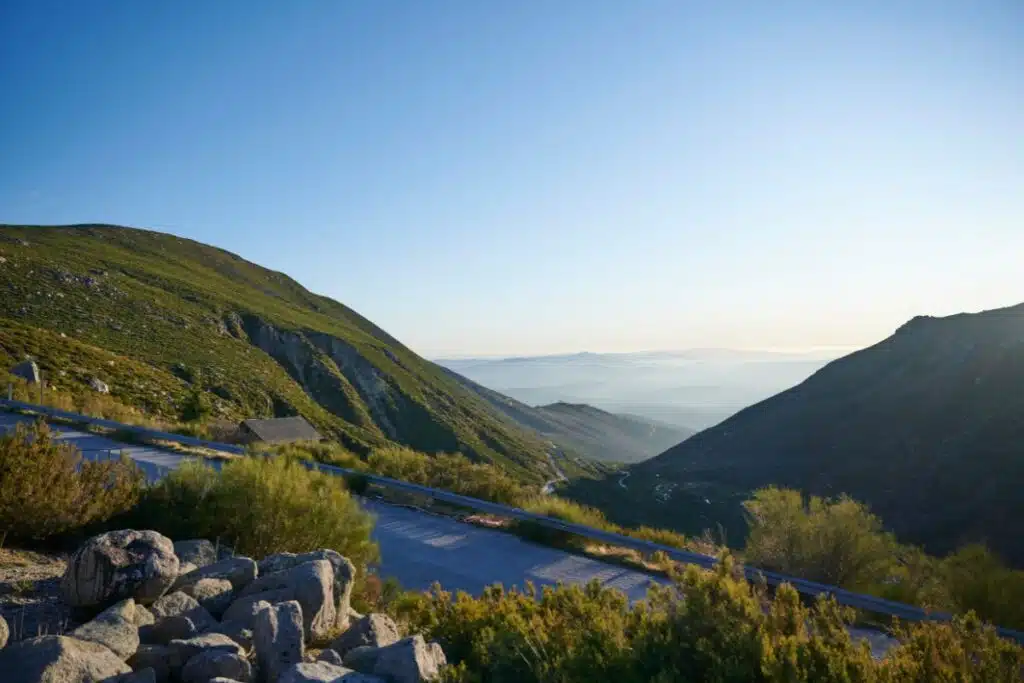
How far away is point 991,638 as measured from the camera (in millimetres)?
3357

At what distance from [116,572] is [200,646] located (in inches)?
44.4

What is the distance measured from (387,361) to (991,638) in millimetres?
106829

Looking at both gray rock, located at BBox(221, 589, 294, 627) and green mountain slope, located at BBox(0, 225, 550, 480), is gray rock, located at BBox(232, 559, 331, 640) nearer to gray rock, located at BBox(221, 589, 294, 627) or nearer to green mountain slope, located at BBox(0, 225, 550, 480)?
gray rock, located at BBox(221, 589, 294, 627)

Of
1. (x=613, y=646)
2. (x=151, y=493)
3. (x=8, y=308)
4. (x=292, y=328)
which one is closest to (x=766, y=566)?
(x=613, y=646)

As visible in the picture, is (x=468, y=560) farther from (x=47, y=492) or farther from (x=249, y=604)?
(x=47, y=492)

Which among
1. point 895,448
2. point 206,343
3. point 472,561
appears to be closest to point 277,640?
point 472,561

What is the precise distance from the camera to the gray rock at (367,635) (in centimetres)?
440

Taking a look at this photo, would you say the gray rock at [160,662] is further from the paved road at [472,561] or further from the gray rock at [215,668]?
the paved road at [472,561]

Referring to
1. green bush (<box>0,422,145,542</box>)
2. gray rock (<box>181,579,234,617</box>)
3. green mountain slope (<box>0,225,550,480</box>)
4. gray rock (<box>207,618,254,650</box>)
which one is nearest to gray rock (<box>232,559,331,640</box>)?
gray rock (<box>181,579,234,617</box>)

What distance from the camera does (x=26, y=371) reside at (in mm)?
27797

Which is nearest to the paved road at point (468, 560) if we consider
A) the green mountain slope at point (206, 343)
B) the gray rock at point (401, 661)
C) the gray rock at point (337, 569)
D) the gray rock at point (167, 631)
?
the gray rock at point (337, 569)

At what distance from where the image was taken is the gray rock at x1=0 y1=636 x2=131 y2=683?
313cm

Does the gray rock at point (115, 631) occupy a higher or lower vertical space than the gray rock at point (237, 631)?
higher

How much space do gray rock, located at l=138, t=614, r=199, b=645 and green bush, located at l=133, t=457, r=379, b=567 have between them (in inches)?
87.9
